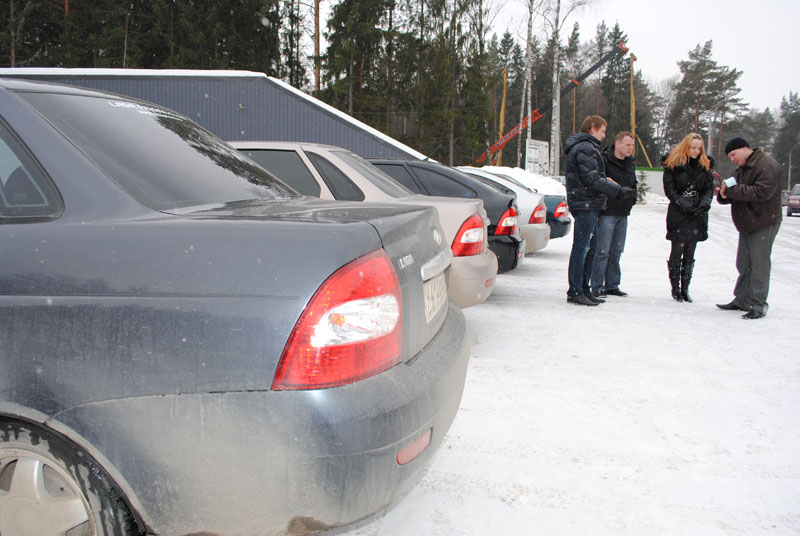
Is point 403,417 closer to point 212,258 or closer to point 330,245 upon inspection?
point 330,245

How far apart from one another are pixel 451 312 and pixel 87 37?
35.4 meters

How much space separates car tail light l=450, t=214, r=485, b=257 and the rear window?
83.4 inches

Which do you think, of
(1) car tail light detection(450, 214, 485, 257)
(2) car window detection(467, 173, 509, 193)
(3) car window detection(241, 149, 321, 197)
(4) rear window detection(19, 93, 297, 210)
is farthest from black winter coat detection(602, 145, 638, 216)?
(4) rear window detection(19, 93, 297, 210)

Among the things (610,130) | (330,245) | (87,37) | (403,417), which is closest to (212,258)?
(330,245)

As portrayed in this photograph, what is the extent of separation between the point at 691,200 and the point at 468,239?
10.1 ft

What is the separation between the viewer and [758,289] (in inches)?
221

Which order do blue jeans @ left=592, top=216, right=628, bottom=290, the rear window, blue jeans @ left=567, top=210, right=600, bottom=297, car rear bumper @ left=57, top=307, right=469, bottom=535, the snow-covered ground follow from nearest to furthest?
car rear bumper @ left=57, top=307, right=469, bottom=535 < the rear window < the snow-covered ground < blue jeans @ left=567, top=210, right=600, bottom=297 < blue jeans @ left=592, top=216, right=628, bottom=290

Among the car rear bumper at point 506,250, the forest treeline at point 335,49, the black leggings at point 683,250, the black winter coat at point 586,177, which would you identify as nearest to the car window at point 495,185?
the car rear bumper at point 506,250

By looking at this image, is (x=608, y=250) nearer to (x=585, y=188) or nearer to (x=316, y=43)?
(x=585, y=188)

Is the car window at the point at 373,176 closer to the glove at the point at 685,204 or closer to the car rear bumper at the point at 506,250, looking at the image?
the car rear bumper at the point at 506,250

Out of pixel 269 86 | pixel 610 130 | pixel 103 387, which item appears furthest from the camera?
pixel 610 130

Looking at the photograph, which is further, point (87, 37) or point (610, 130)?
point (610, 130)

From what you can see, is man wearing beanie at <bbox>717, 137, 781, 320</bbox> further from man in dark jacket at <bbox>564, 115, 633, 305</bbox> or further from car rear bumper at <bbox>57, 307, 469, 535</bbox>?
car rear bumper at <bbox>57, 307, 469, 535</bbox>

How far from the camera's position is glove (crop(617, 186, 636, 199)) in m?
5.92
